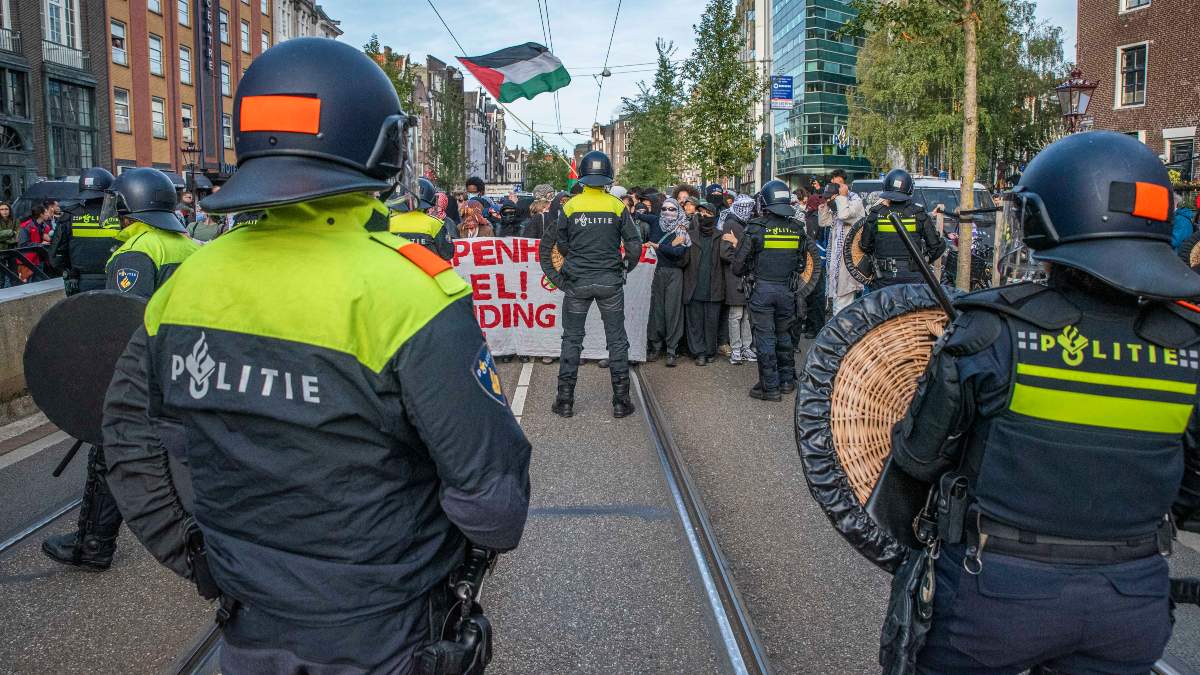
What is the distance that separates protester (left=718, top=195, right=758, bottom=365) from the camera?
10.2 meters

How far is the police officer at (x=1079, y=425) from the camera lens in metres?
2.12

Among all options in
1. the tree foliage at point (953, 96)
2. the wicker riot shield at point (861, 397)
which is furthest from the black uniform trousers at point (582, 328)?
the tree foliage at point (953, 96)

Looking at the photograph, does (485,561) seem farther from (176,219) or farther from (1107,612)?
(176,219)

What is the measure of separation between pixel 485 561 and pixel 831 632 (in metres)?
2.38

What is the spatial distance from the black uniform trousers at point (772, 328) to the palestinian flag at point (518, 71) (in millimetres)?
9724

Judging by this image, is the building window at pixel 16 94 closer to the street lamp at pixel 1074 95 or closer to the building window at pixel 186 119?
the building window at pixel 186 119

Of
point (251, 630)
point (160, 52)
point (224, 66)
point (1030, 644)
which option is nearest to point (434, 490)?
point (251, 630)

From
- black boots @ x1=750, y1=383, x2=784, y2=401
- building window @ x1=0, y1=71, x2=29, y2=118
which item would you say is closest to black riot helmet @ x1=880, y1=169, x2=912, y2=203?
black boots @ x1=750, y1=383, x2=784, y2=401

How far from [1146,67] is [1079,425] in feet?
107

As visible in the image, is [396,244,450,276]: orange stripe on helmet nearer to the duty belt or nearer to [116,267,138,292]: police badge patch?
the duty belt

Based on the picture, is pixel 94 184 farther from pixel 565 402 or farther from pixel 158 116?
pixel 158 116

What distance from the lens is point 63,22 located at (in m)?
34.0

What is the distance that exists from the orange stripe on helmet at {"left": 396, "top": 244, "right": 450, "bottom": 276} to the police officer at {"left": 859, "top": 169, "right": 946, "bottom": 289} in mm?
7585

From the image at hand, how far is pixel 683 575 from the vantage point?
463 centimetres
